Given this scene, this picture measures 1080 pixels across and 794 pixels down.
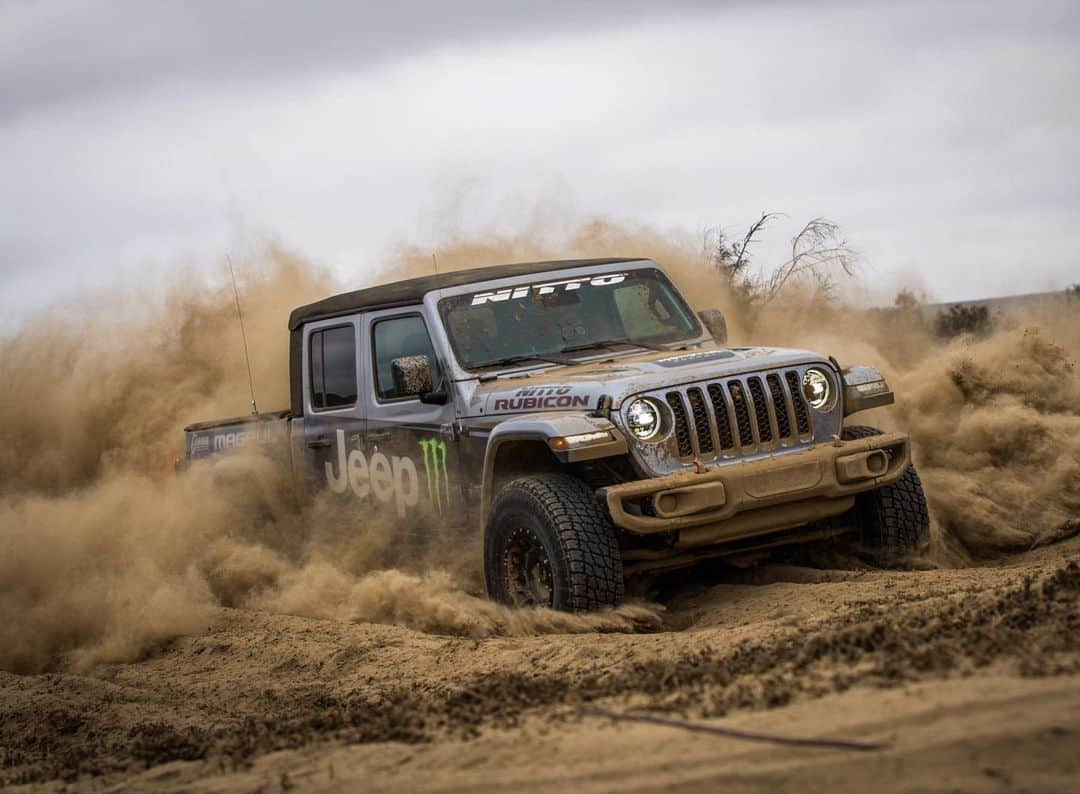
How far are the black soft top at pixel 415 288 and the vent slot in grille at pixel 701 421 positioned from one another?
5.47 feet

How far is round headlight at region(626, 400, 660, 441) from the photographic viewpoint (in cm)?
632

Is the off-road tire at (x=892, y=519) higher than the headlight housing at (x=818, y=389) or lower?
lower

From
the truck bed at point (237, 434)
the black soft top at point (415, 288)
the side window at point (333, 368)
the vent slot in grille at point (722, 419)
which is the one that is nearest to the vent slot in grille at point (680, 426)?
the vent slot in grille at point (722, 419)

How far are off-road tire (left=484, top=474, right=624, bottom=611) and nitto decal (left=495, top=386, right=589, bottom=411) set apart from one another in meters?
0.36

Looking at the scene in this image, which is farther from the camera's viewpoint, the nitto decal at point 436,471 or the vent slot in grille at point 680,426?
the nitto decal at point 436,471

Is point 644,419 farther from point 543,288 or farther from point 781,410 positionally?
point 543,288

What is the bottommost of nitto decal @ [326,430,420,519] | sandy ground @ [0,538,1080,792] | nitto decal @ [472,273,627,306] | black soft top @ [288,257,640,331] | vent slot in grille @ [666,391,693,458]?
sandy ground @ [0,538,1080,792]

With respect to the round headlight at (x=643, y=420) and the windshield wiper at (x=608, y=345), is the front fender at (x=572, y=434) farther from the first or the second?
the windshield wiper at (x=608, y=345)

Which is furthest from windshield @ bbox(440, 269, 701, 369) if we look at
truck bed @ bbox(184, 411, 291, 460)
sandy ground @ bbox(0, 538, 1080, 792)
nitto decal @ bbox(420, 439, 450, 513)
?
truck bed @ bbox(184, 411, 291, 460)

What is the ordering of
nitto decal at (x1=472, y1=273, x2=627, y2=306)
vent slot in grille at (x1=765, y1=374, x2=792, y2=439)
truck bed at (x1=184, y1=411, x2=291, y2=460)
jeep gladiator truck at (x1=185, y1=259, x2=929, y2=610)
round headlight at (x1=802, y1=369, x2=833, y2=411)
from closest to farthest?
jeep gladiator truck at (x1=185, y1=259, x2=929, y2=610), vent slot in grille at (x1=765, y1=374, x2=792, y2=439), round headlight at (x1=802, y1=369, x2=833, y2=411), nitto decal at (x1=472, y1=273, x2=627, y2=306), truck bed at (x1=184, y1=411, x2=291, y2=460)

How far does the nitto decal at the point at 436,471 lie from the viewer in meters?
7.29

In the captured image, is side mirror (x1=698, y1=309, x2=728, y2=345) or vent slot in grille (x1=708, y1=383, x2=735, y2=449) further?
side mirror (x1=698, y1=309, x2=728, y2=345)

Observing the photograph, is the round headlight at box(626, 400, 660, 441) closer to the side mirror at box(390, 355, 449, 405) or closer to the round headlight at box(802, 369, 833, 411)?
the round headlight at box(802, 369, 833, 411)

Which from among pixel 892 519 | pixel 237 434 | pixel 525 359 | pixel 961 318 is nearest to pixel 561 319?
pixel 525 359
